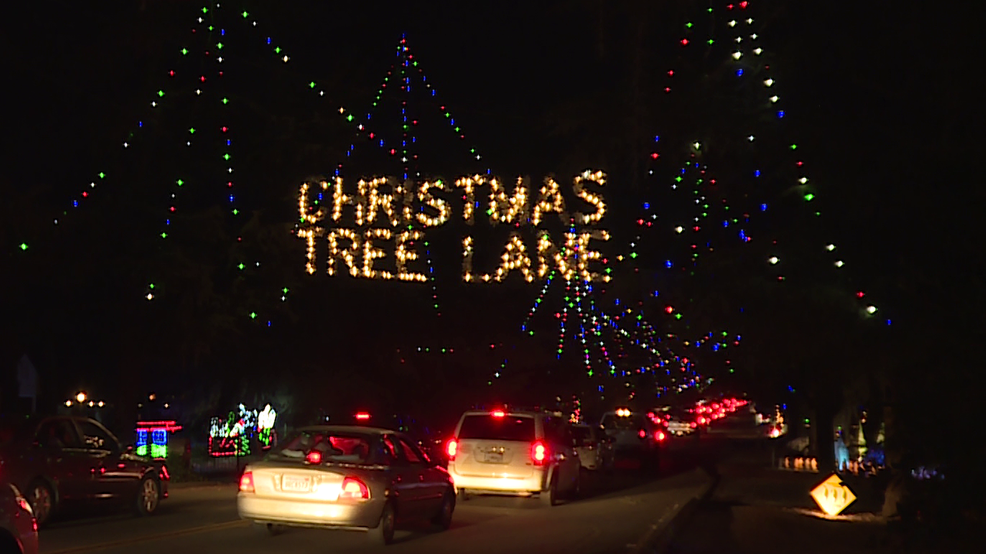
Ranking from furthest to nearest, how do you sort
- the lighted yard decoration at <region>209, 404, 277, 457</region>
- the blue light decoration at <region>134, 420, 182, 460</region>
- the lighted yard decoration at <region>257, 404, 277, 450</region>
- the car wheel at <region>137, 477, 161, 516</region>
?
1. the lighted yard decoration at <region>257, 404, 277, 450</region>
2. the lighted yard decoration at <region>209, 404, 277, 457</region>
3. the blue light decoration at <region>134, 420, 182, 460</region>
4. the car wheel at <region>137, 477, 161, 516</region>

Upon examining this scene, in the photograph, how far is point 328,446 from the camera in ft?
49.9

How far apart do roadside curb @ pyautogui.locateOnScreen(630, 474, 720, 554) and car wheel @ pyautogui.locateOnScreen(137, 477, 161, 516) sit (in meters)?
7.25

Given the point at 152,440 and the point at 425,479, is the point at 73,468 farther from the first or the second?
the point at 152,440

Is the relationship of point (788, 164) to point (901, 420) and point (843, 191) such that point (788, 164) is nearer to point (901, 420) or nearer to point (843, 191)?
point (843, 191)

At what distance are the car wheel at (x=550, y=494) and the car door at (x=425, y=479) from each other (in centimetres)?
483

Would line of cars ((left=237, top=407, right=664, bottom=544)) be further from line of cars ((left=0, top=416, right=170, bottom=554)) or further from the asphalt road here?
line of cars ((left=0, top=416, right=170, bottom=554))

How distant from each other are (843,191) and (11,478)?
10361mm

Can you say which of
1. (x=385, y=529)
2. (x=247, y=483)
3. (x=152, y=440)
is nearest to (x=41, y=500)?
(x=247, y=483)

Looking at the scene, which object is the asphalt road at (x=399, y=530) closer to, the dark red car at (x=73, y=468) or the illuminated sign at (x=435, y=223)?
the dark red car at (x=73, y=468)

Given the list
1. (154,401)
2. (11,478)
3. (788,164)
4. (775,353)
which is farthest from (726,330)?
(154,401)

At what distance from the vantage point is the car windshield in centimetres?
1493

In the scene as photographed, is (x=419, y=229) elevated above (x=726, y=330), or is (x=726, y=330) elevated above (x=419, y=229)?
(x=419, y=229)

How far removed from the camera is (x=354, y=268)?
21.7 m

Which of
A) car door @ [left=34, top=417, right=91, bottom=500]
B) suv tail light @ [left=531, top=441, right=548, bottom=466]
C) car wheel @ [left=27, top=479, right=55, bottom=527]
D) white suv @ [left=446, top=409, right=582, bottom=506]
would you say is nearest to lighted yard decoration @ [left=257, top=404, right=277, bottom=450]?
white suv @ [left=446, top=409, right=582, bottom=506]
